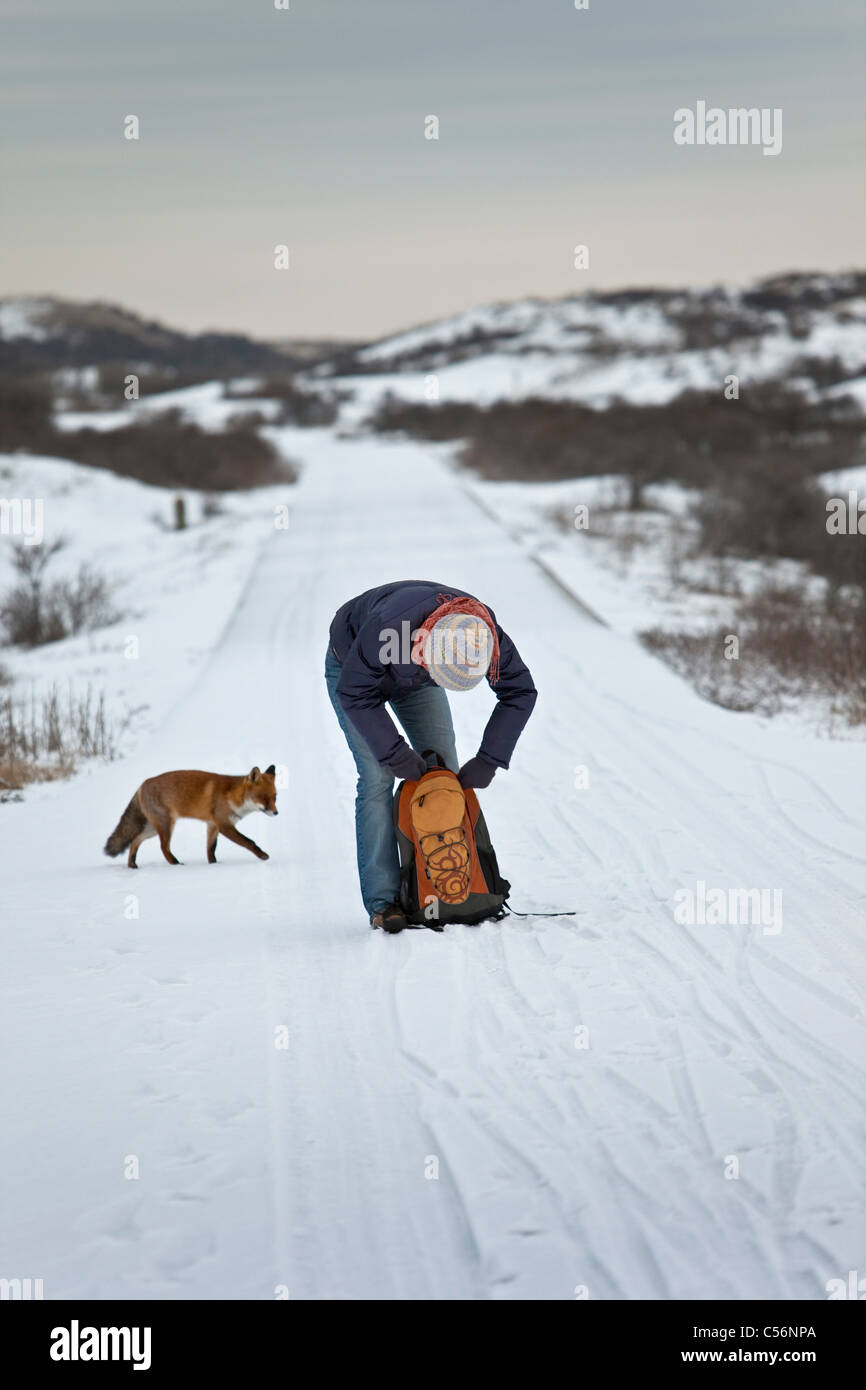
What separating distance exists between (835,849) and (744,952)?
184cm

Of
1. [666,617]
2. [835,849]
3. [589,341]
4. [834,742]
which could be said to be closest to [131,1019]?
[835,849]

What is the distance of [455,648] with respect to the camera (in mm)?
5133

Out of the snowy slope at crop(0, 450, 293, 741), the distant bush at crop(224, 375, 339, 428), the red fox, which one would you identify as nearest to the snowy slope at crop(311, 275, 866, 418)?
the distant bush at crop(224, 375, 339, 428)

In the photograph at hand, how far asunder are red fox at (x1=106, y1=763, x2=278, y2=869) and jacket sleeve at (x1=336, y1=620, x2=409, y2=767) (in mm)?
1630

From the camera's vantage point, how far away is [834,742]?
33.9 ft

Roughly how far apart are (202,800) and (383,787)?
1628 millimetres

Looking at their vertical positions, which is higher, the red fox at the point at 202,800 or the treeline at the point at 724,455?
the treeline at the point at 724,455

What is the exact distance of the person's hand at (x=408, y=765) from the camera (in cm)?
570

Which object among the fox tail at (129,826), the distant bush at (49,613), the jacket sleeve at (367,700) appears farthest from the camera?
the distant bush at (49,613)

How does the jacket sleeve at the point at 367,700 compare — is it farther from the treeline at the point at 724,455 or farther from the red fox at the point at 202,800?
the treeline at the point at 724,455

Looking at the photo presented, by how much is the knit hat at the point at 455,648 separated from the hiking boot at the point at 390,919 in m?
1.32

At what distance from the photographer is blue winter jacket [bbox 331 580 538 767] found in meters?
5.41

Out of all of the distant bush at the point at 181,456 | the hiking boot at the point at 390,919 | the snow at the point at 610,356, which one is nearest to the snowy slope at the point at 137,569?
the distant bush at the point at 181,456

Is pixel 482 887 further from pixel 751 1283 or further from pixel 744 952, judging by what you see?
pixel 751 1283
